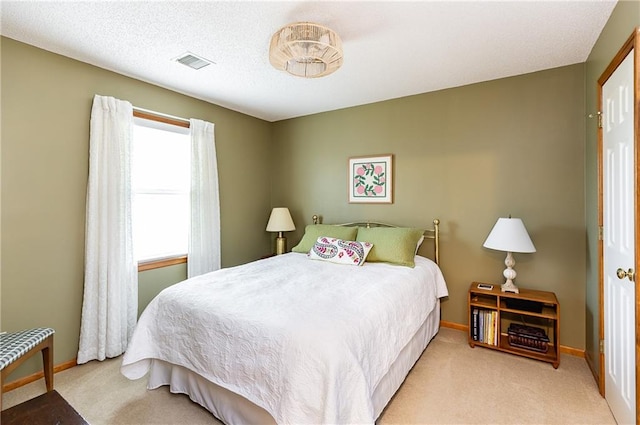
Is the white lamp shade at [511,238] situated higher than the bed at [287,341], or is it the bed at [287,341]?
the white lamp shade at [511,238]

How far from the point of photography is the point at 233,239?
13.1 ft

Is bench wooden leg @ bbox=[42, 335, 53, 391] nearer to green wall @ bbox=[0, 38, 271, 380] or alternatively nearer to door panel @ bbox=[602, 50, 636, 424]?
green wall @ bbox=[0, 38, 271, 380]

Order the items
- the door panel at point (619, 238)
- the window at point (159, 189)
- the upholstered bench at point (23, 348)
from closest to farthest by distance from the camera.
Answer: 1. the door panel at point (619, 238)
2. the upholstered bench at point (23, 348)
3. the window at point (159, 189)

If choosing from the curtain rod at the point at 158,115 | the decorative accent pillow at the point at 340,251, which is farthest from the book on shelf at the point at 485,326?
the curtain rod at the point at 158,115

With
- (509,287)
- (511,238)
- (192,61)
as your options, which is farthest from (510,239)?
(192,61)

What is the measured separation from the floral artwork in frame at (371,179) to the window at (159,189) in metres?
1.95

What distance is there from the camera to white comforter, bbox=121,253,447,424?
4.73 feet

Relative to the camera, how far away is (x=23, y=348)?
6.19ft

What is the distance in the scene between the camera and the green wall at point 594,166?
1925 millimetres

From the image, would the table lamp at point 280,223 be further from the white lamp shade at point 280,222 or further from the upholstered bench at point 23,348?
the upholstered bench at point 23,348

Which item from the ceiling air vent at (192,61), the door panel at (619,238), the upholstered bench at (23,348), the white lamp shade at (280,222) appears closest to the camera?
the door panel at (619,238)

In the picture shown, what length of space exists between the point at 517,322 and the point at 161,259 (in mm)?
3598

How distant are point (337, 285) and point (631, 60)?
7.01 feet

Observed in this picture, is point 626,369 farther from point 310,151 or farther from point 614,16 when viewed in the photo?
point 310,151
